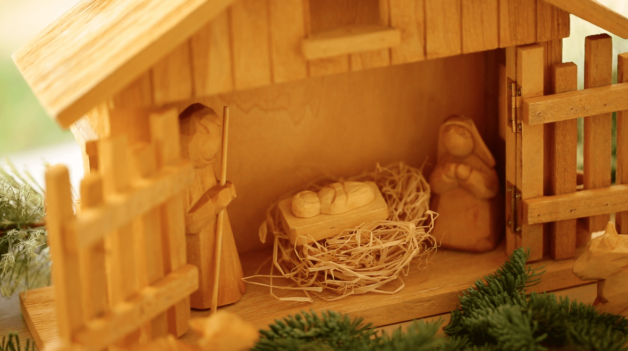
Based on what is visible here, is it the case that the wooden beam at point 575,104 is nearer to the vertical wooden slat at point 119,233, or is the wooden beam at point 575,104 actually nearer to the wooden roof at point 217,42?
the wooden roof at point 217,42

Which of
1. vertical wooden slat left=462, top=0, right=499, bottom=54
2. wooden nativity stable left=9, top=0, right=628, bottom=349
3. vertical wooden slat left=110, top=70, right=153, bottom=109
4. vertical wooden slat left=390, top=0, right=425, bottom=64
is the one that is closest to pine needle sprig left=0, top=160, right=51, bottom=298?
wooden nativity stable left=9, top=0, right=628, bottom=349

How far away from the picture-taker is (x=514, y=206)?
1585 millimetres

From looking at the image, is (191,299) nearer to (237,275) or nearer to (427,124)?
(237,275)

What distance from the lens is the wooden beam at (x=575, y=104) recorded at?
4.82 feet

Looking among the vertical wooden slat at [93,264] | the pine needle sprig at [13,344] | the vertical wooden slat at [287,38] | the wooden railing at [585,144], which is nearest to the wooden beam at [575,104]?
the wooden railing at [585,144]

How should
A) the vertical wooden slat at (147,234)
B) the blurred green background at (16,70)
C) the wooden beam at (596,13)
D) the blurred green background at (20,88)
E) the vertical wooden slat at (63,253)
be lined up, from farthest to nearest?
the blurred green background at (20,88) → the blurred green background at (16,70) → the wooden beam at (596,13) → the vertical wooden slat at (147,234) → the vertical wooden slat at (63,253)

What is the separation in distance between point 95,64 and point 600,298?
94 centimetres

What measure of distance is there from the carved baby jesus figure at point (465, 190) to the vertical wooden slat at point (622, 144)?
0.79 ft

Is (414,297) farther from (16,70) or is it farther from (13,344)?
(16,70)

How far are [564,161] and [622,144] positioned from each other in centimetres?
14

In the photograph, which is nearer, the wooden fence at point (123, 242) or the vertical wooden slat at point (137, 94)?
the wooden fence at point (123, 242)

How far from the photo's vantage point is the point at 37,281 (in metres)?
1.64

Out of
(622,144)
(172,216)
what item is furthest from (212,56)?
(622,144)

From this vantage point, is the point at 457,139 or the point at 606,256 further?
the point at 457,139
